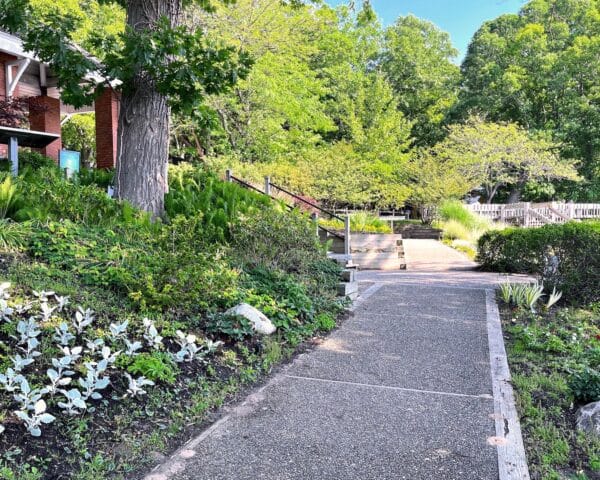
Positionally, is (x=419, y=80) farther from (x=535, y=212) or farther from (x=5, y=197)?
(x=5, y=197)

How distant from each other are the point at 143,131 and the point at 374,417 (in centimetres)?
508

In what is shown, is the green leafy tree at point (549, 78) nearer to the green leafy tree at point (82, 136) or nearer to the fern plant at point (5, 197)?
the green leafy tree at point (82, 136)

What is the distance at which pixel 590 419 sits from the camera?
3195 millimetres

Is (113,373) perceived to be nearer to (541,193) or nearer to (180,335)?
(180,335)

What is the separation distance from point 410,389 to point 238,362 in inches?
55.1

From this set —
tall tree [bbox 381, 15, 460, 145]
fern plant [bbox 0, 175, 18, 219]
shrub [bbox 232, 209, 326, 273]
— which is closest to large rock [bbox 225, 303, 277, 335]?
shrub [bbox 232, 209, 326, 273]

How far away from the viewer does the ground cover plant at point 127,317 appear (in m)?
2.59

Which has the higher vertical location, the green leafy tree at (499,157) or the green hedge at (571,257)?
the green leafy tree at (499,157)

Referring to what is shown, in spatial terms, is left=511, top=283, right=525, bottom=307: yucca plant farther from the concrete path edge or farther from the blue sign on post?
the blue sign on post

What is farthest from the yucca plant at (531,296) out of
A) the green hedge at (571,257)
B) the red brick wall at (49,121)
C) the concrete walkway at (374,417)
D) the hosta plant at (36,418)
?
the red brick wall at (49,121)

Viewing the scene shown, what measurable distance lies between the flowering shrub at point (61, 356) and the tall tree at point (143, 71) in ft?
10.9

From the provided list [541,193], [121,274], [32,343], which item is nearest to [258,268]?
[121,274]

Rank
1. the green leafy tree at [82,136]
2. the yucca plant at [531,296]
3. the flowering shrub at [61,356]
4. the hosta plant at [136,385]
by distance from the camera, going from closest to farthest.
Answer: the flowering shrub at [61,356] → the hosta plant at [136,385] → the yucca plant at [531,296] → the green leafy tree at [82,136]

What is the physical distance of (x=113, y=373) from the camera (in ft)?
10.5
